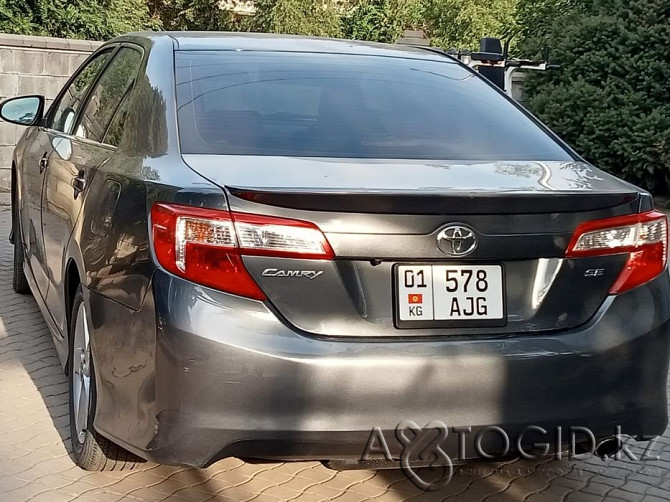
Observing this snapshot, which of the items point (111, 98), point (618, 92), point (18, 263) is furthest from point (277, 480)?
point (618, 92)

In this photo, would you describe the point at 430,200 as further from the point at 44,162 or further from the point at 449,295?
the point at 44,162

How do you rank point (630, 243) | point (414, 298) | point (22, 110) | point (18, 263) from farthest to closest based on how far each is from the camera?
point (18, 263) → point (22, 110) → point (630, 243) → point (414, 298)

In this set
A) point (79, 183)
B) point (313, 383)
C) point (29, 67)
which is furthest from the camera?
point (29, 67)

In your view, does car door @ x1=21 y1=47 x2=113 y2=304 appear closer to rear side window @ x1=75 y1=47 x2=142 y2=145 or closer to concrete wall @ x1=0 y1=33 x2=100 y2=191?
rear side window @ x1=75 y1=47 x2=142 y2=145

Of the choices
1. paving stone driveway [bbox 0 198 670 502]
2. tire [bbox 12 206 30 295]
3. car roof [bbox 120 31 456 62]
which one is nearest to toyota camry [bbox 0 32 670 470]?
paving stone driveway [bbox 0 198 670 502]

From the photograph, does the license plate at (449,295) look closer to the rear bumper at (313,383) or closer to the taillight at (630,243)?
the rear bumper at (313,383)

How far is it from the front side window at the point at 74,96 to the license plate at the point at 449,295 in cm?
234

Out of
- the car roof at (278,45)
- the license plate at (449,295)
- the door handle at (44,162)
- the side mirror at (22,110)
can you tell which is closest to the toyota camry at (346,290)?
the license plate at (449,295)

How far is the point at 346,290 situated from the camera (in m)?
2.79

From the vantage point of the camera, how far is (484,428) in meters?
2.88

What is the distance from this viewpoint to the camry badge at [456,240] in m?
2.83

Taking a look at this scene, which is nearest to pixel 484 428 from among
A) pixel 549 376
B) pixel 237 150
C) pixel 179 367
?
pixel 549 376

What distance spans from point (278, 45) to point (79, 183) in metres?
0.97

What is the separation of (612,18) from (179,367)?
1103 cm
